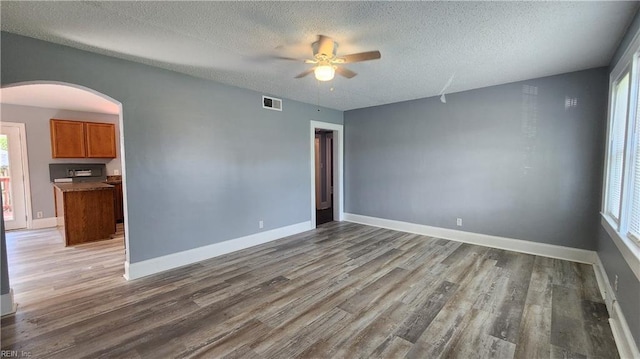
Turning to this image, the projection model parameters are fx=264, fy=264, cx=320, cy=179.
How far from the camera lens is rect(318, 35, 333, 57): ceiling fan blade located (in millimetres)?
2416

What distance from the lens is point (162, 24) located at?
2.21 m

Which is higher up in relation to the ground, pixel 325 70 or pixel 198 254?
pixel 325 70

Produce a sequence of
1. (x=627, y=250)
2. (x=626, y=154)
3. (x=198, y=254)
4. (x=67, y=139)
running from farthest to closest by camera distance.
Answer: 1. (x=67, y=139)
2. (x=198, y=254)
3. (x=626, y=154)
4. (x=627, y=250)

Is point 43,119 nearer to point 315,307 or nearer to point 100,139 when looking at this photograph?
point 100,139

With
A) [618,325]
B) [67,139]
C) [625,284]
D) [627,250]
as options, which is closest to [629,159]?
[627,250]

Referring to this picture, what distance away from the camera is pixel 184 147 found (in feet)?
11.6

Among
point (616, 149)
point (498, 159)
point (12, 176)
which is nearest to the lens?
point (616, 149)

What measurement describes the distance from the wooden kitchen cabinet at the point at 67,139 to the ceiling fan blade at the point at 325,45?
6266mm

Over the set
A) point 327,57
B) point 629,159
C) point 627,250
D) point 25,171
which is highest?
point 327,57

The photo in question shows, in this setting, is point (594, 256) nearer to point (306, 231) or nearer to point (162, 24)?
point (306, 231)

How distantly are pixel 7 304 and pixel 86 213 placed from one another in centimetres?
257

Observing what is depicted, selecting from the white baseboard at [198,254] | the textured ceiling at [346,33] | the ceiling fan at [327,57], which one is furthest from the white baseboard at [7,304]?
the ceiling fan at [327,57]

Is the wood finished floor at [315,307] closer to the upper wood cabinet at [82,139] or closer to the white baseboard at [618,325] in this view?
the white baseboard at [618,325]

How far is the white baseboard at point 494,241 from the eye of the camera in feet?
11.6
